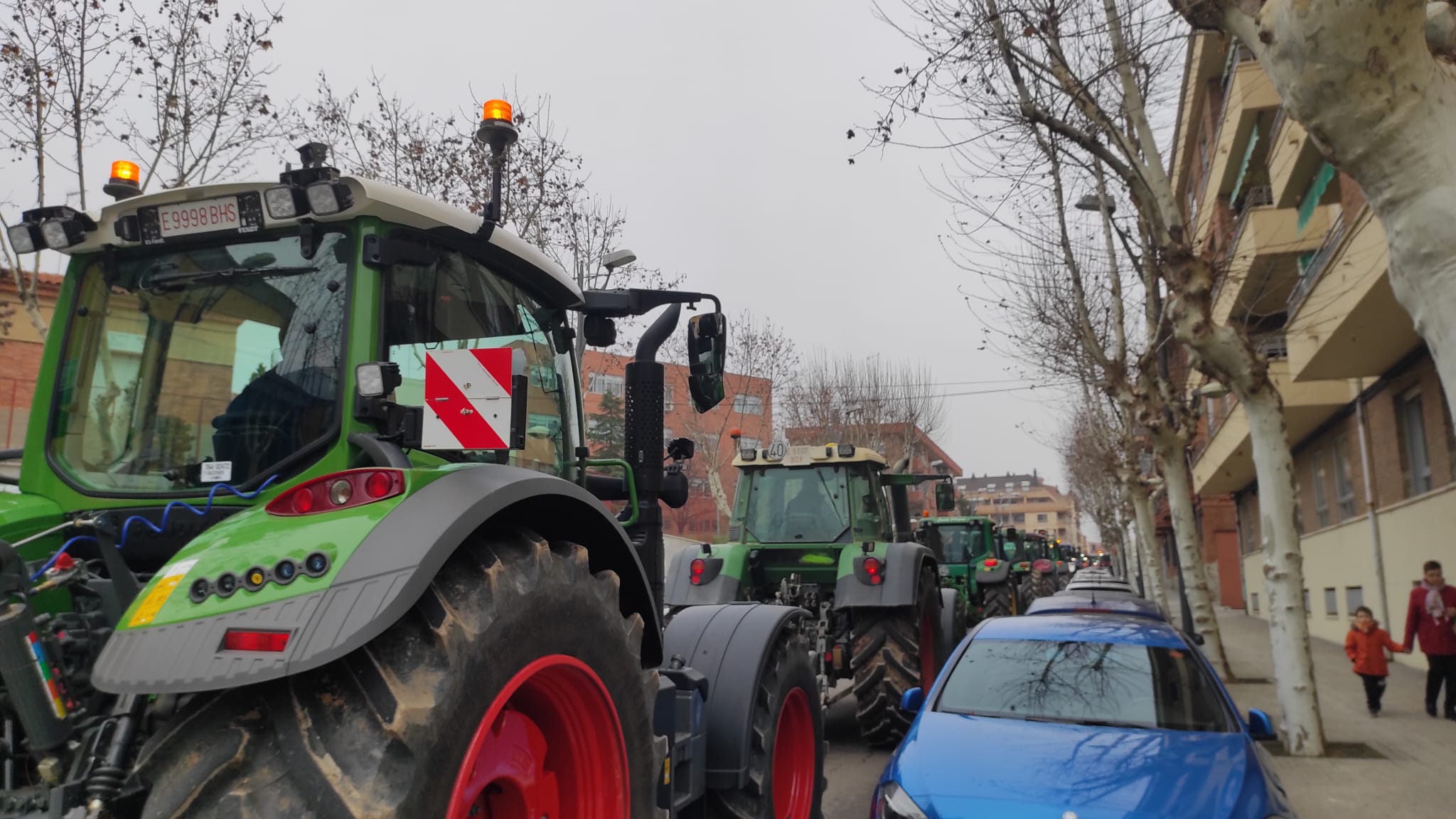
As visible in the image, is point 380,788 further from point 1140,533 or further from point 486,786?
point 1140,533

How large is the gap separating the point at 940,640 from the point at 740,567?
208 cm

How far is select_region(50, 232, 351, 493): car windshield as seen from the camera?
2785 millimetres

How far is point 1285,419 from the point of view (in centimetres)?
1220

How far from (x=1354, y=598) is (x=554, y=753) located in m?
19.6

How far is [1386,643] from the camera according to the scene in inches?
423

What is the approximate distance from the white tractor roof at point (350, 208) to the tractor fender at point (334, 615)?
811mm

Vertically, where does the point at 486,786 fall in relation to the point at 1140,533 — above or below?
below

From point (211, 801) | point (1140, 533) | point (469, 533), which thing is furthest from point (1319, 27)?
point (1140, 533)

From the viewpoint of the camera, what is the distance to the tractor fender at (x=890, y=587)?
27.9ft

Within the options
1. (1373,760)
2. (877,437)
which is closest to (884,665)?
(1373,760)

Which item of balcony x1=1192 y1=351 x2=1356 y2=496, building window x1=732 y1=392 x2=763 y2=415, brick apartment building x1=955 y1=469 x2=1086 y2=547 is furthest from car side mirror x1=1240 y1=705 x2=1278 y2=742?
brick apartment building x1=955 y1=469 x2=1086 y2=547

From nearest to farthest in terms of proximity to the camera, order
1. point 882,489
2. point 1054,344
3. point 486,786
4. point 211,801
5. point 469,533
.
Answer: point 211,801
point 469,533
point 486,786
point 882,489
point 1054,344

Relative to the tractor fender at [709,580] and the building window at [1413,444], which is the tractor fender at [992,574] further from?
the tractor fender at [709,580]

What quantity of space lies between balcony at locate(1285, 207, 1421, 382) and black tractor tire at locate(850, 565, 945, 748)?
6160 mm
